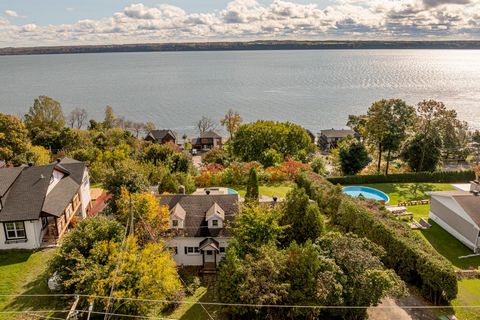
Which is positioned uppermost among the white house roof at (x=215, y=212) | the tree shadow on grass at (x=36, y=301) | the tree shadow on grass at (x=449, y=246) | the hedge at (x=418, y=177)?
the white house roof at (x=215, y=212)

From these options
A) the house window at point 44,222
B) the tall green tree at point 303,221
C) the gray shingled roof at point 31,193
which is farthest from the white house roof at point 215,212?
the house window at point 44,222

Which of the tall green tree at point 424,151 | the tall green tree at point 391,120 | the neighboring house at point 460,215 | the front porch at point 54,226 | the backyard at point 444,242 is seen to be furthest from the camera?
the tall green tree at point 424,151

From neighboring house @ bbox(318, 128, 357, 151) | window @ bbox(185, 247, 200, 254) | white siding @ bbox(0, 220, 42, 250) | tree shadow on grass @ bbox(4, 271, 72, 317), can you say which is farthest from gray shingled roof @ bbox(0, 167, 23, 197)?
neighboring house @ bbox(318, 128, 357, 151)

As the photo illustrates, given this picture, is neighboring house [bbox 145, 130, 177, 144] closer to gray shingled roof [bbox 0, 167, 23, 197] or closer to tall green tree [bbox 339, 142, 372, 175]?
tall green tree [bbox 339, 142, 372, 175]

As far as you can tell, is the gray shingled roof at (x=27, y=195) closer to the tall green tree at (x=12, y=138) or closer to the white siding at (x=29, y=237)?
the white siding at (x=29, y=237)

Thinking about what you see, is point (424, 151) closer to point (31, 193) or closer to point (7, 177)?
point (31, 193)

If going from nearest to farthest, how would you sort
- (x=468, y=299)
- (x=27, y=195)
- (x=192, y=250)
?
(x=468, y=299)
(x=27, y=195)
(x=192, y=250)

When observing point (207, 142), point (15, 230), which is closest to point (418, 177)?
point (15, 230)
